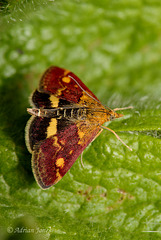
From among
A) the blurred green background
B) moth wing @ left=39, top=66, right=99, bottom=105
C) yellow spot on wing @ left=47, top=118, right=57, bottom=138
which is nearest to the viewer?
the blurred green background

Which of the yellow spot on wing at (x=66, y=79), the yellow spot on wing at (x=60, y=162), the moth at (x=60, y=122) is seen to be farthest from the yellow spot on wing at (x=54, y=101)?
the yellow spot on wing at (x=60, y=162)

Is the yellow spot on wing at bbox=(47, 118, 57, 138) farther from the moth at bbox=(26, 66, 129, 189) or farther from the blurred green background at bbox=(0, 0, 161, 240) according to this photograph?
the blurred green background at bbox=(0, 0, 161, 240)

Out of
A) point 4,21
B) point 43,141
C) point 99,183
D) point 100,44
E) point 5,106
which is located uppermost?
point 4,21

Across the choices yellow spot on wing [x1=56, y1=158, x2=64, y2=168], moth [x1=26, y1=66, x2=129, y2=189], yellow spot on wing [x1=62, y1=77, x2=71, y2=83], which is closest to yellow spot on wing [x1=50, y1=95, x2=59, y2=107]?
moth [x1=26, y1=66, x2=129, y2=189]

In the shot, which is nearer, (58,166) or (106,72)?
(106,72)

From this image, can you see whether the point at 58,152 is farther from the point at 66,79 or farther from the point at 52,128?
the point at 66,79

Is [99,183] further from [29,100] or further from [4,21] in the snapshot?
[4,21]

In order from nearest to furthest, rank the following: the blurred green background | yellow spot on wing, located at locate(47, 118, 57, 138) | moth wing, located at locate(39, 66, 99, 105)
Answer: the blurred green background
moth wing, located at locate(39, 66, 99, 105)
yellow spot on wing, located at locate(47, 118, 57, 138)

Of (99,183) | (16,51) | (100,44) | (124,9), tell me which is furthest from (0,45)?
(99,183)
